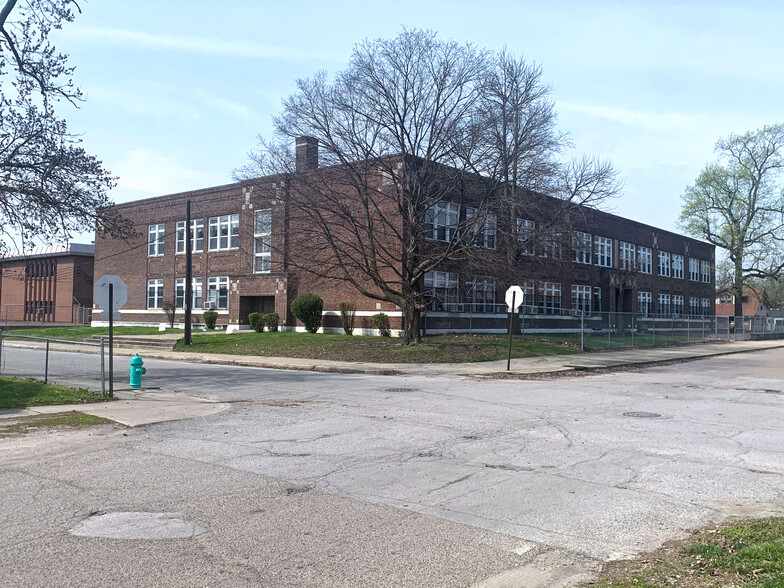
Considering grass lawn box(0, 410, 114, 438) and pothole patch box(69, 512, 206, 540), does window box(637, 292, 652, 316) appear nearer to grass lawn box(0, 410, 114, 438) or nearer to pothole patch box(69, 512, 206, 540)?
grass lawn box(0, 410, 114, 438)

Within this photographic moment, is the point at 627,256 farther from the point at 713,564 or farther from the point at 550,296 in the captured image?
the point at 713,564

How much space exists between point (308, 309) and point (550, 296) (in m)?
19.2

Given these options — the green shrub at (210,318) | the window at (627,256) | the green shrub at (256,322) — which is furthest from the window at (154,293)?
the window at (627,256)

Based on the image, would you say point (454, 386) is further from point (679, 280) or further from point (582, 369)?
point (679, 280)

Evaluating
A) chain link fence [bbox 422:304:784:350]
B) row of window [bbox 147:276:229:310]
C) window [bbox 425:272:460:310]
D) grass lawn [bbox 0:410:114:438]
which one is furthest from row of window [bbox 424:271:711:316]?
grass lawn [bbox 0:410:114:438]

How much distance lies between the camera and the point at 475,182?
1134 inches

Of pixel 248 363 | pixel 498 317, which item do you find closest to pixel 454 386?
pixel 248 363

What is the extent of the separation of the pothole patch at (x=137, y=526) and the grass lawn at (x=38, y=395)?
28.5 ft

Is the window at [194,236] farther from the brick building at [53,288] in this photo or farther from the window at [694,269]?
the window at [694,269]

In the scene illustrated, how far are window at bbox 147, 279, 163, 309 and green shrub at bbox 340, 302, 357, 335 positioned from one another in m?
19.1

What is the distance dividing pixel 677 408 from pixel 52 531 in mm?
12337

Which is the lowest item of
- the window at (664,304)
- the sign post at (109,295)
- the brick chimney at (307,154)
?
the sign post at (109,295)

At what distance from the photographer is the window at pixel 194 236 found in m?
47.2

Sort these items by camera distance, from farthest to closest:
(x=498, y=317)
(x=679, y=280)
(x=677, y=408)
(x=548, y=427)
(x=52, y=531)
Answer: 1. (x=679, y=280)
2. (x=498, y=317)
3. (x=677, y=408)
4. (x=548, y=427)
5. (x=52, y=531)
